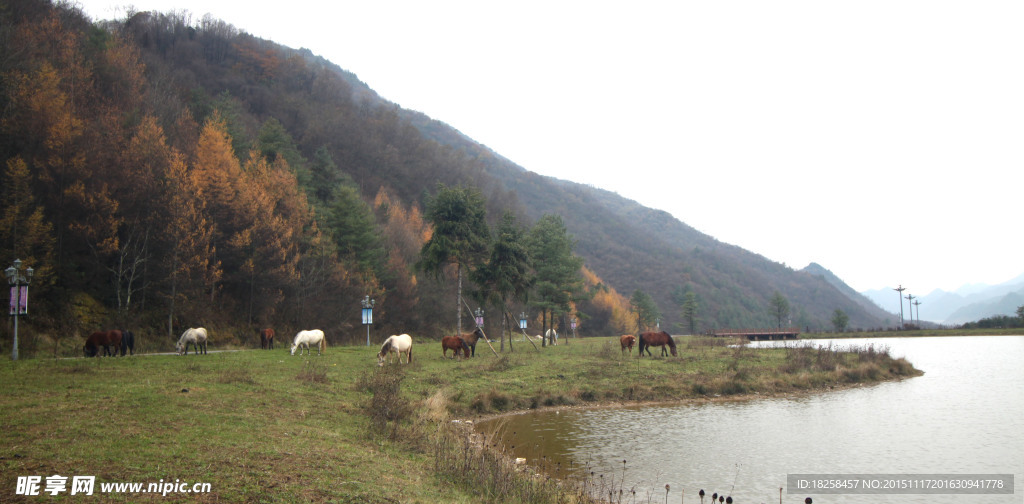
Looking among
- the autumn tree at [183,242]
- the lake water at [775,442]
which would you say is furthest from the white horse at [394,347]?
the autumn tree at [183,242]

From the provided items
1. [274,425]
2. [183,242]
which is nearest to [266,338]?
[183,242]

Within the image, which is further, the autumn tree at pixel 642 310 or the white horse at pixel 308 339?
the autumn tree at pixel 642 310

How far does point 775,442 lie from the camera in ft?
48.1

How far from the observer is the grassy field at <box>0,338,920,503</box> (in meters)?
7.38

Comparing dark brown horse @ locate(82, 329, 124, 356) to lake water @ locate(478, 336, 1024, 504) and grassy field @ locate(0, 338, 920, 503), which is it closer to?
grassy field @ locate(0, 338, 920, 503)

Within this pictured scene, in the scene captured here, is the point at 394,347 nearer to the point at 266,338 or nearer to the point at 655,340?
the point at 266,338

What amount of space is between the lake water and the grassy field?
1.82m

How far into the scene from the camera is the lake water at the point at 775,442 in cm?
1109

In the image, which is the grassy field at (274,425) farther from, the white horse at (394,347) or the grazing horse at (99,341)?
the grazing horse at (99,341)

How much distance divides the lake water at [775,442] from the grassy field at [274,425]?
1824 mm

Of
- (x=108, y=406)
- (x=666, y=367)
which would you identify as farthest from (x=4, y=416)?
(x=666, y=367)

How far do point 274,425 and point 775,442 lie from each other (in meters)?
12.5

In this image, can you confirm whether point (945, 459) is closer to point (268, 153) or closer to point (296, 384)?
point (296, 384)

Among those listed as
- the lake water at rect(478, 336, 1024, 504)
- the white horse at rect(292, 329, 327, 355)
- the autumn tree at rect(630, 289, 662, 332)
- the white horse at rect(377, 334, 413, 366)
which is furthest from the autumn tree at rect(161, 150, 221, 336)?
the autumn tree at rect(630, 289, 662, 332)
